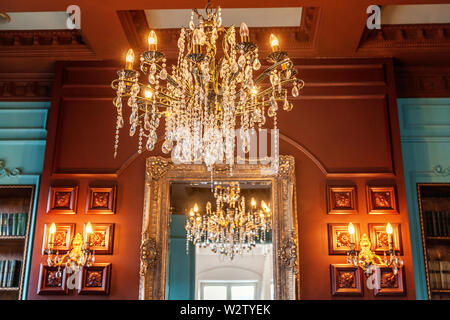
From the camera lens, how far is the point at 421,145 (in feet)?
12.3

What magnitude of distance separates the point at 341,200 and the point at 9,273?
9.31ft

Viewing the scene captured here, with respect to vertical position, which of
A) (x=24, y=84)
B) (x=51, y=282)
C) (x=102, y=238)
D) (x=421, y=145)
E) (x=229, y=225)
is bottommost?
(x=51, y=282)

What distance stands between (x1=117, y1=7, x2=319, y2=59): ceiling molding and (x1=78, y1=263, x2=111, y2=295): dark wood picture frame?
6.22 ft

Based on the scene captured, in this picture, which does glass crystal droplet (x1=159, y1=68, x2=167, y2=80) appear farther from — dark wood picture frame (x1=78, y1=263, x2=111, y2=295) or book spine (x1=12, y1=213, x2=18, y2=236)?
book spine (x1=12, y1=213, x2=18, y2=236)

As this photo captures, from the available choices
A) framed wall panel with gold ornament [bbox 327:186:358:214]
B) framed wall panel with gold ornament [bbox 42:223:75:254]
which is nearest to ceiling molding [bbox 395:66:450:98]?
framed wall panel with gold ornament [bbox 327:186:358:214]

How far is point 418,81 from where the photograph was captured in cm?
392

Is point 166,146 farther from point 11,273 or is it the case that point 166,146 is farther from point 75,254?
point 11,273

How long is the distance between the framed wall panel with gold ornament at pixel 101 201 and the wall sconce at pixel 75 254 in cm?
20

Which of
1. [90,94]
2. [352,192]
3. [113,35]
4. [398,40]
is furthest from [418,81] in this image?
[90,94]

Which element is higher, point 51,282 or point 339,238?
point 339,238

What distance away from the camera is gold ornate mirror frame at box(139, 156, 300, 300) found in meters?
3.19

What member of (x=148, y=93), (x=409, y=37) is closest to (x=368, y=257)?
(x=409, y=37)

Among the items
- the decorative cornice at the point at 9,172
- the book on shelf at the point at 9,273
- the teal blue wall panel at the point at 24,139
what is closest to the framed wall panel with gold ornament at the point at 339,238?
the teal blue wall panel at the point at 24,139

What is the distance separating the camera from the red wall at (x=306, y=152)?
3.30 meters
